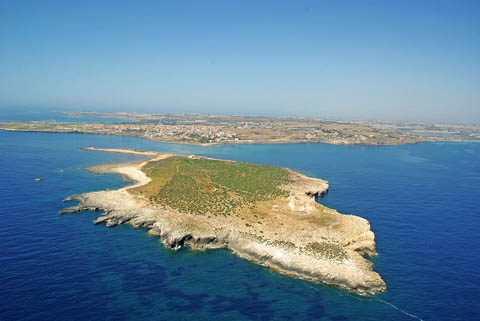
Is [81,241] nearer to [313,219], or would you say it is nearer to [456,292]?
[313,219]

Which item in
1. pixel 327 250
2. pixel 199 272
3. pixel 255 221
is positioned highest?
pixel 255 221

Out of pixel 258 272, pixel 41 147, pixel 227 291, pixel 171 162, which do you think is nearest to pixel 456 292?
pixel 258 272

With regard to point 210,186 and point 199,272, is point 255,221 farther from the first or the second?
point 210,186

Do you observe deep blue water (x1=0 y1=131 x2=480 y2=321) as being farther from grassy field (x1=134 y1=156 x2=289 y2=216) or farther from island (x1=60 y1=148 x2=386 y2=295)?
grassy field (x1=134 y1=156 x2=289 y2=216)

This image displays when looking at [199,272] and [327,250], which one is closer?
[199,272]

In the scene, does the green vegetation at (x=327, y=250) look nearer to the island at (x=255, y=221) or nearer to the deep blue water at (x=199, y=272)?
the island at (x=255, y=221)

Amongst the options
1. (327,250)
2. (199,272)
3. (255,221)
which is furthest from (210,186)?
(327,250)
